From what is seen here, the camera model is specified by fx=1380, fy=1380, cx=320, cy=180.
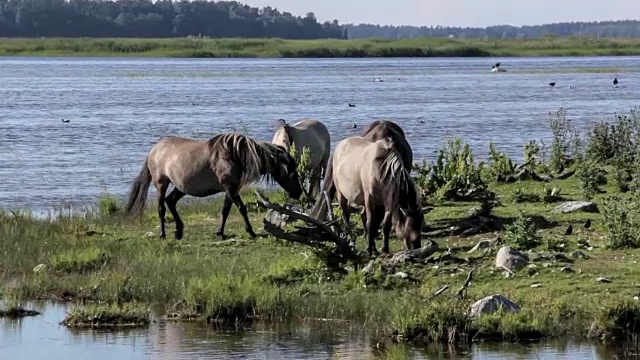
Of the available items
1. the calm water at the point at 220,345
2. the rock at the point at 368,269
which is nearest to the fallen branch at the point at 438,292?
the calm water at the point at 220,345

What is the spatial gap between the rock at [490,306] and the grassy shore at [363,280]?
5.8 inches

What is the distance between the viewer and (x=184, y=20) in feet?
579

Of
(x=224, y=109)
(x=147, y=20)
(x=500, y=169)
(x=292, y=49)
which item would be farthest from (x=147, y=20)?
(x=500, y=169)

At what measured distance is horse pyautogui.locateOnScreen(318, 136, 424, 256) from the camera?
14.3 m

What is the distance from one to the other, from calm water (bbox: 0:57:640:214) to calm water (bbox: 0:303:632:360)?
34.4 ft

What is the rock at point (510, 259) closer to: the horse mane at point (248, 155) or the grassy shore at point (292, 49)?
the horse mane at point (248, 155)

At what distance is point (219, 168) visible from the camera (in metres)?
16.5

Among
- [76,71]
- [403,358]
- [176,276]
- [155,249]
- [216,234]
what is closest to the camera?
[403,358]

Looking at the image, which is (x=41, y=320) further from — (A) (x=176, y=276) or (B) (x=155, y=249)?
(B) (x=155, y=249)

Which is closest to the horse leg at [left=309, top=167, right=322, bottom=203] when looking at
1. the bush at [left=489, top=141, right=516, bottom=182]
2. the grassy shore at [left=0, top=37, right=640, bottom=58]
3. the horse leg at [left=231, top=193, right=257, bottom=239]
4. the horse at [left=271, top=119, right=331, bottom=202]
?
the horse at [left=271, top=119, right=331, bottom=202]

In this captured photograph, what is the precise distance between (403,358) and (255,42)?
12178 cm

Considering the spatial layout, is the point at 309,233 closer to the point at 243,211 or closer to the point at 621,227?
the point at 243,211

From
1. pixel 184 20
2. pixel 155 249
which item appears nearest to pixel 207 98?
pixel 155 249

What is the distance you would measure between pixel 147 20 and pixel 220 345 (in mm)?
157377
